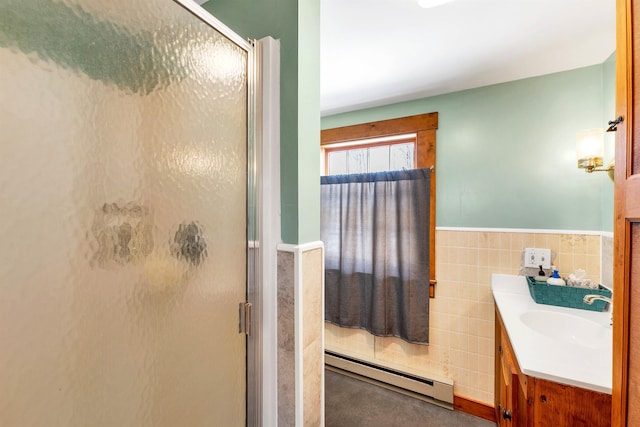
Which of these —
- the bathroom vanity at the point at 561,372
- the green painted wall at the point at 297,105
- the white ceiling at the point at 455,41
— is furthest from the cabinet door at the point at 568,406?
the white ceiling at the point at 455,41

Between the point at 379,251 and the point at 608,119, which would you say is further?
the point at 379,251

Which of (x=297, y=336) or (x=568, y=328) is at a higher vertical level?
(x=297, y=336)

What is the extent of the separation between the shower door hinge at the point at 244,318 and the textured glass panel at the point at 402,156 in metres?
1.83

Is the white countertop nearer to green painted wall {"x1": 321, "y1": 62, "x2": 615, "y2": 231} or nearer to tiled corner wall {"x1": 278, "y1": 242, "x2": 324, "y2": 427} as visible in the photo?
green painted wall {"x1": 321, "y1": 62, "x2": 615, "y2": 231}

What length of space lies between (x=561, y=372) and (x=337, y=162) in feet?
6.79

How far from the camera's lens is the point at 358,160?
8.19ft

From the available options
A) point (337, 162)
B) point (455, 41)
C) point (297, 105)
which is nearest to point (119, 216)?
point (297, 105)

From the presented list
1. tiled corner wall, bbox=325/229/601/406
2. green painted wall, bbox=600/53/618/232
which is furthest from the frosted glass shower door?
green painted wall, bbox=600/53/618/232

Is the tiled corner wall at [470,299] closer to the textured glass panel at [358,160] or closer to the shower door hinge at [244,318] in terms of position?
the textured glass panel at [358,160]

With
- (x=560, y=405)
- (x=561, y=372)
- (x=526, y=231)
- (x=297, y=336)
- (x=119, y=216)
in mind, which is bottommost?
(x=560, y=405)

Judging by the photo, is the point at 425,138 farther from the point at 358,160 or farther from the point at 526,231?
the point at 526,231

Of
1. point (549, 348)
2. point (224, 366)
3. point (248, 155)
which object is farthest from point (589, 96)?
point (224, 366)

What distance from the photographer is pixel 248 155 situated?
0.92m

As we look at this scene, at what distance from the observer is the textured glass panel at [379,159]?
2383mm
